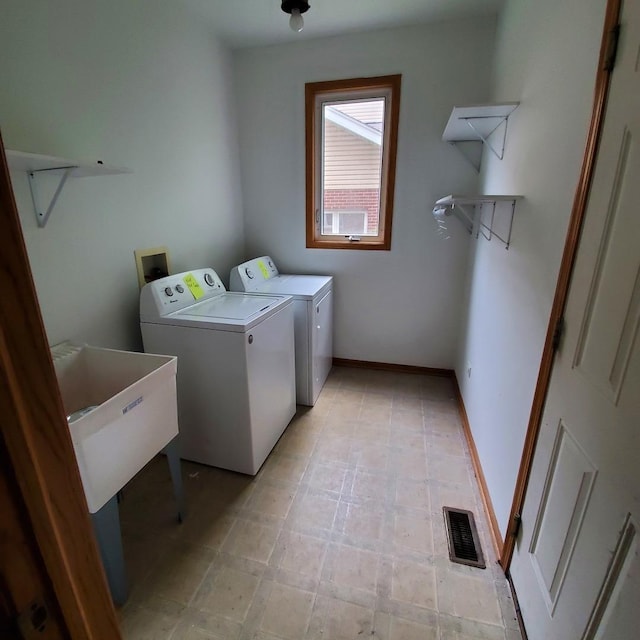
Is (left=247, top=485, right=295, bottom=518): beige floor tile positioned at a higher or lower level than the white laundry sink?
lower

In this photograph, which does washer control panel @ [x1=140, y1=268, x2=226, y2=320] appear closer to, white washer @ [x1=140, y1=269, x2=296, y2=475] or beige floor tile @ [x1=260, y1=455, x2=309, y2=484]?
white washer @ [x1=140, y1=269, x2=296, y2=475]

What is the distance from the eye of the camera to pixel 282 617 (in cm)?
124

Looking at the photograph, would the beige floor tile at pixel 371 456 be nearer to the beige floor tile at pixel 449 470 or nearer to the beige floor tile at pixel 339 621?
the beige floor tile at pixel 449 470

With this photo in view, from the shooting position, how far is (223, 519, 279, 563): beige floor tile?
147 cm

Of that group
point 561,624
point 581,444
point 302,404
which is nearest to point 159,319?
point 302,404

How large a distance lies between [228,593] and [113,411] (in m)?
0.85

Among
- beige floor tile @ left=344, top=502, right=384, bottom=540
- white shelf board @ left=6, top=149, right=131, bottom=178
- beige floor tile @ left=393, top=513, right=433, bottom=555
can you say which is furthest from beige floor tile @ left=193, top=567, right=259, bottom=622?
white shelf board @ left=6, top=149, right=131, bottom=178

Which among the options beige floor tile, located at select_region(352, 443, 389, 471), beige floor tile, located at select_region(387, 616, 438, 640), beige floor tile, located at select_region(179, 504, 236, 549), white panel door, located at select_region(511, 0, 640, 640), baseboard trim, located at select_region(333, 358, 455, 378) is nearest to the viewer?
white panel door, located at select_region(511, 0, 640, 640)

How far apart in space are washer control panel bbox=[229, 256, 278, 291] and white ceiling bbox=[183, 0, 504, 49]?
5.23 feet

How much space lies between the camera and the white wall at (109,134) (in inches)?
52.8

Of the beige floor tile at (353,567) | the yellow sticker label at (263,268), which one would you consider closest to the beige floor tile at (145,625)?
the beige floor tile at (353,567)

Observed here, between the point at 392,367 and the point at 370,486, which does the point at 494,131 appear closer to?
the point at 392,367

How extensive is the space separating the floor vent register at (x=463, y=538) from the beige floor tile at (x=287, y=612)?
0.64 meters

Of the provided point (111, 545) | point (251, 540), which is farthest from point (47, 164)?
point (251, 540)
